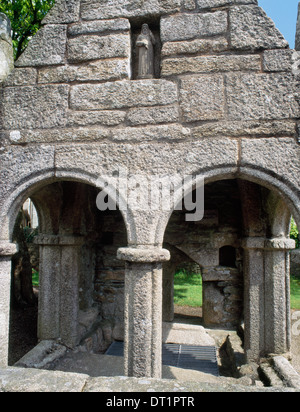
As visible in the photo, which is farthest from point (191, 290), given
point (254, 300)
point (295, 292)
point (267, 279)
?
point (267, 279)

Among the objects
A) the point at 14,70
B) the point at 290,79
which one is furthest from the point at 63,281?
the point at 290,79

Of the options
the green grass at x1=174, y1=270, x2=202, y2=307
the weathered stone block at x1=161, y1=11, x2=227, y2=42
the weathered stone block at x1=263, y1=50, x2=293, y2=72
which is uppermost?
the weathered stone block at x1=161, y1=11, x2=227, y2=42

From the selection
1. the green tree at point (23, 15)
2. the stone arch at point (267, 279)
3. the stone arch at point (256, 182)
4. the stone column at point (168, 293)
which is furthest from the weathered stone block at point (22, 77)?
the green tree at point (23, 15)

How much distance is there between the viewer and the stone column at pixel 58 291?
14.5ft

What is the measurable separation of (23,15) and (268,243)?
7.64m

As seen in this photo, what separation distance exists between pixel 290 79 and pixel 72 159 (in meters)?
2.13

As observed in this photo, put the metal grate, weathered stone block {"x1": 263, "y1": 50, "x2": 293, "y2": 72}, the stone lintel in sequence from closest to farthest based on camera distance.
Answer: weathered stone block {"x1": 263, "y1": 50, "x2": 293, "y2": 72}, the stone lintel, the metal grate

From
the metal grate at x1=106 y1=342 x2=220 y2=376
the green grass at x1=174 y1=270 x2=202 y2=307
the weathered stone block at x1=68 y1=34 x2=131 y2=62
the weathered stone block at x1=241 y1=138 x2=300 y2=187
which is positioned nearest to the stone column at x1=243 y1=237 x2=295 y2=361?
the metal grate at x1=106 y1=342 x2=220 y2=376

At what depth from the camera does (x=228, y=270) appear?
18.6 feet

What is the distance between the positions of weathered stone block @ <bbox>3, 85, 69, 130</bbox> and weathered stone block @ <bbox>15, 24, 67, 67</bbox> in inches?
10.9

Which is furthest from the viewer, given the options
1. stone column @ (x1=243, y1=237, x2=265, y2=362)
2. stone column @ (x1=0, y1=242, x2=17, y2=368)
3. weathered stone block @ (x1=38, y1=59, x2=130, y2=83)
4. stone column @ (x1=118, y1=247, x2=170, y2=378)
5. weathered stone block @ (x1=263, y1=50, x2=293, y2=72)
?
stone column @ (x1=243, y1=237, x2=265, y2=362)

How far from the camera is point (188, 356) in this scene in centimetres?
478

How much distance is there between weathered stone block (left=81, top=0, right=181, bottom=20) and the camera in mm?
3027

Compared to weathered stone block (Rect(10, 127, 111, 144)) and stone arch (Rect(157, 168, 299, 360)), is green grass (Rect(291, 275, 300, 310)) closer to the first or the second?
stone arch (Rect(157, 168, 299, 360))
